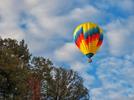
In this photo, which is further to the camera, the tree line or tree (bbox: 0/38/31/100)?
the tree line

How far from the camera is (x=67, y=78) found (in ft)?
368

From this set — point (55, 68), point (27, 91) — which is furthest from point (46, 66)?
point (27, 91)

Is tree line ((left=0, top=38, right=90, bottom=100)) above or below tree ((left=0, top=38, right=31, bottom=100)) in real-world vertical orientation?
above

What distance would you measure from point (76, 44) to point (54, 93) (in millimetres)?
27553

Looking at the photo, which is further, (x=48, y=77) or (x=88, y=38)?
(x=48, y=77)

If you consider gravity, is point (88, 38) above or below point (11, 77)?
above

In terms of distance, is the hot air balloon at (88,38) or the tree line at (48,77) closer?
the hot air balloon at (88,38)

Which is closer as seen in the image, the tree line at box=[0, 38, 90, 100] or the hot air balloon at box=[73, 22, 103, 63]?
the hot air balloon at box=[73, 22, 103, 63]

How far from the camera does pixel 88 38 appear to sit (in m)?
83.2

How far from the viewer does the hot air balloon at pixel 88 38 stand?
83062 millimetres

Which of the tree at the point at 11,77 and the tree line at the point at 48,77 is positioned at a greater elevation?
the tree line at the point at 48,77

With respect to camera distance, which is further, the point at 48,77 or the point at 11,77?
the point at 48,77

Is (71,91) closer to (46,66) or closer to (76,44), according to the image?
(46,66)

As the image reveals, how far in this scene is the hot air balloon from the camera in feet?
273
